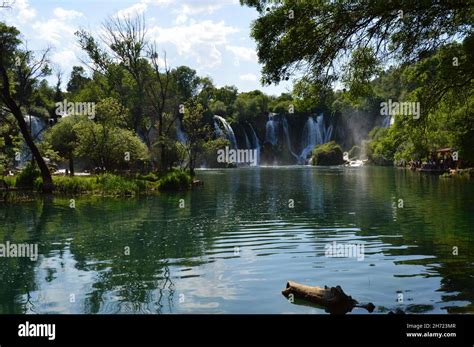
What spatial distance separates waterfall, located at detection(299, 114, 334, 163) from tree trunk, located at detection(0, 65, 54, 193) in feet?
290

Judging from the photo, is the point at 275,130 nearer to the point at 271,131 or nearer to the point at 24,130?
the point at 271,131

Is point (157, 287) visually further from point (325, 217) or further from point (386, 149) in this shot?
point (325, 217)

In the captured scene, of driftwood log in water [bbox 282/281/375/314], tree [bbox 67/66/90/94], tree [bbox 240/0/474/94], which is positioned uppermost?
tree [bbox 67/66/90/94]

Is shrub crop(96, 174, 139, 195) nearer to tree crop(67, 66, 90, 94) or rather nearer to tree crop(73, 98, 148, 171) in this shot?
tree crop(73, 98, 148, 171)

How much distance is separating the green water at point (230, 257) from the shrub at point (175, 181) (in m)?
14.7

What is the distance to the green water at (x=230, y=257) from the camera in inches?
531

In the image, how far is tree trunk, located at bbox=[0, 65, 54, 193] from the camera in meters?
42.9

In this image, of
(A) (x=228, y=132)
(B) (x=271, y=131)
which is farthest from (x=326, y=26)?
(B) (x=271, y=131)

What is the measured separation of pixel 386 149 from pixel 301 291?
8854mm

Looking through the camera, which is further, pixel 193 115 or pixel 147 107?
pixel 147 107

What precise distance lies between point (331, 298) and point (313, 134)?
392ft

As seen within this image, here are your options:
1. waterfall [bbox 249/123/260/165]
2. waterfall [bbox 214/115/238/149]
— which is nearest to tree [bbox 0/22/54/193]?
waterfall [bbox 214/115/238/149]
